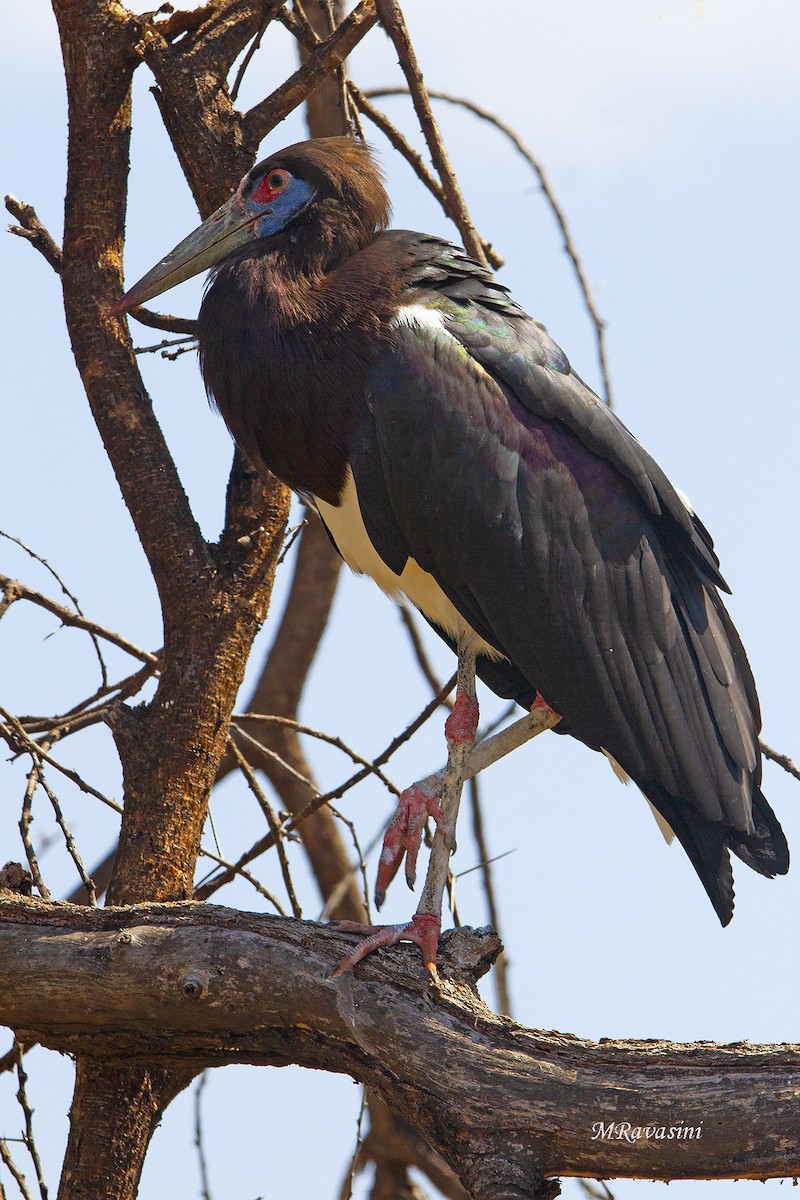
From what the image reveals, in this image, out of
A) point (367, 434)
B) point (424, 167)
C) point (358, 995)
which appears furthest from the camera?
point (424, 167)

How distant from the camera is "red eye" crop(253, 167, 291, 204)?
4516mm

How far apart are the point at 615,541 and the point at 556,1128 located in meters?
1.77

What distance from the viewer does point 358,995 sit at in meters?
3.28

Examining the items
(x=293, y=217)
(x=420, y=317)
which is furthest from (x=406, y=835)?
(x=293, y=217)

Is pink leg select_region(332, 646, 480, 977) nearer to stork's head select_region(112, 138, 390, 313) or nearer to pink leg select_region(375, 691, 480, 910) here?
pink leg select_region(375, 691, 480, 910)

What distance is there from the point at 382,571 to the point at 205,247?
113 cm

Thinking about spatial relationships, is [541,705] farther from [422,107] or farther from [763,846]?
[422,107]

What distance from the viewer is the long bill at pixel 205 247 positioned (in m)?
4.52

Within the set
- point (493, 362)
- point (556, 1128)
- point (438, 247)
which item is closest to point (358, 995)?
point (556, 1128)

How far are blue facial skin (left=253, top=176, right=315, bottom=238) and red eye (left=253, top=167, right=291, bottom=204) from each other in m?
0.01

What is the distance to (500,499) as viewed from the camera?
4.09 meters

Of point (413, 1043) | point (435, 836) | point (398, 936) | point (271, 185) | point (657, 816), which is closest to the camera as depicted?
point (413, 1043)

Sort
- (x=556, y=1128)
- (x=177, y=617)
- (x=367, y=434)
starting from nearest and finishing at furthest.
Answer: (x=556, y=1128), (x=367, y=434), (x=177, y=617)

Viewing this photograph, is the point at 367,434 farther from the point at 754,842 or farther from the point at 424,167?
the point at 754,842
